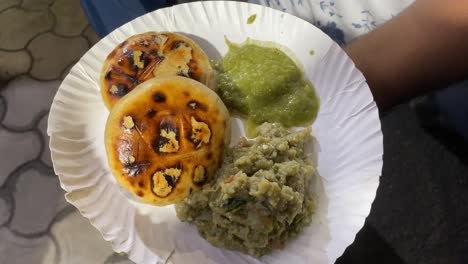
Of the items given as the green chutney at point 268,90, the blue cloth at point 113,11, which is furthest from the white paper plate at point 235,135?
the blue cloth at point 113,11

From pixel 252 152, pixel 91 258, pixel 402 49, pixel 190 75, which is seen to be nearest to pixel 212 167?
pixel 252 152

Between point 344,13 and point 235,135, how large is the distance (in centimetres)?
73

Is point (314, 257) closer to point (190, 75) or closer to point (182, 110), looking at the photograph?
point (182, 110)

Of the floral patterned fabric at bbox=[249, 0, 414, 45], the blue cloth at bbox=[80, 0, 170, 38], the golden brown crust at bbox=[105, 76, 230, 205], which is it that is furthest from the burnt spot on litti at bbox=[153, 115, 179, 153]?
the floral patterned fabric at bbox=[249, 0, 414, 45]

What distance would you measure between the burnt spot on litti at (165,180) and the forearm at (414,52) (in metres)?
0.89

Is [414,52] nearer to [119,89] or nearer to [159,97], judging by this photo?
[159,97]

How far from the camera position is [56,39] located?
10.6 ft

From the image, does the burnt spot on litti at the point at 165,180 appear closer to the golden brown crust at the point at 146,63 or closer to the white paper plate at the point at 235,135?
the white paper plate at the point at 235,135

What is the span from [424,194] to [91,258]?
199 cm

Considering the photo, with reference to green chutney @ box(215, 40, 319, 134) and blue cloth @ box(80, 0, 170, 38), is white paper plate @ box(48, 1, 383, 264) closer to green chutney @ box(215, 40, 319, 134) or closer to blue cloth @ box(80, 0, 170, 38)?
green chutney @ box(215, 40, 319, 134)

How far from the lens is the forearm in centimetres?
155

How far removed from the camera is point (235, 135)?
171cm

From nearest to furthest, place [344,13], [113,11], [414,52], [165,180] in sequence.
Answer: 1. [165,180]
2. [414,52]
3. [344,13]
4. [113,11]

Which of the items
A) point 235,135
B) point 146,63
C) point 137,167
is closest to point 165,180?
point 137,167
